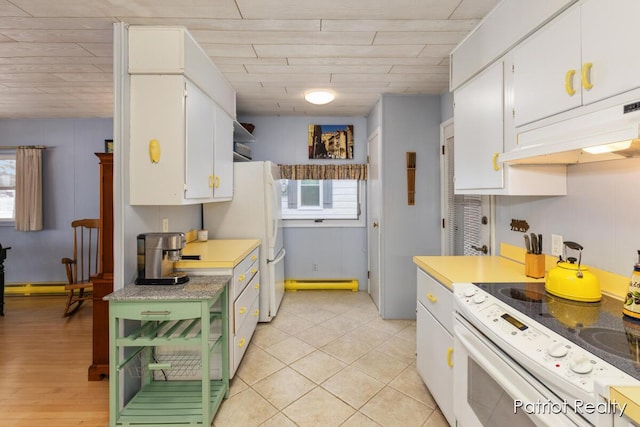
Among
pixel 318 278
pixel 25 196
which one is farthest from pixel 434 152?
pixel 25 196

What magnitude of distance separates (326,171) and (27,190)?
4.00 metres

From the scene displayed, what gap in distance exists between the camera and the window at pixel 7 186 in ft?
13.6

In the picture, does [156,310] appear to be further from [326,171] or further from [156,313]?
[326,171]

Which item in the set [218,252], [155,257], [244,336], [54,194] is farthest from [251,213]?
[54,194]

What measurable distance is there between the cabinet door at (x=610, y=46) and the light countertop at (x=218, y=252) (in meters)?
2.07

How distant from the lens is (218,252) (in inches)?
94.2

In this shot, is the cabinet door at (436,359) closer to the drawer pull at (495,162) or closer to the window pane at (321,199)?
the drawer pull at (495,162)

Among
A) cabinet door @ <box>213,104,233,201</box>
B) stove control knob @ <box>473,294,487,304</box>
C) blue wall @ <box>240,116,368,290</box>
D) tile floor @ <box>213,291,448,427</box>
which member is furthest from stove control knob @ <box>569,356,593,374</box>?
blue wall @ <box>240,116,368,290</box>

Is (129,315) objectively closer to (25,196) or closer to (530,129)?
(530,129)

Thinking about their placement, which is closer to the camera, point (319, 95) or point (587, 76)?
point (587, 76)

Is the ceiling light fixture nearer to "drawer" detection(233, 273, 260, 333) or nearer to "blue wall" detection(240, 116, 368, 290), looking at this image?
"blue wall" detection(240, 116, 368, 290)

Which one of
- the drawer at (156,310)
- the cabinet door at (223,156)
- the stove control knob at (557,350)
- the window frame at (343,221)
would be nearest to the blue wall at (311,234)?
the window frame at (343,221)

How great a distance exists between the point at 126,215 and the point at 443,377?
211 cm

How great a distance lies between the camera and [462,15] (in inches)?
71.7
